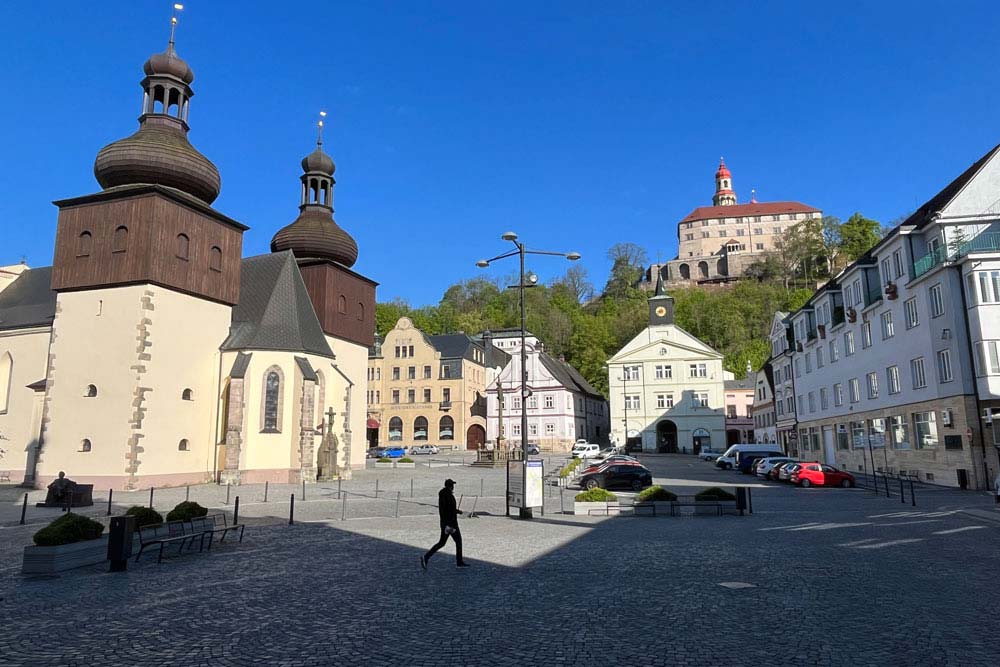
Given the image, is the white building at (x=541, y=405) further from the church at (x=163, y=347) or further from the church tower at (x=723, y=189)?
the church tower at (x=723, y=189)

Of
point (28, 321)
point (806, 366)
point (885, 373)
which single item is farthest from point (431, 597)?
point (806, 366)

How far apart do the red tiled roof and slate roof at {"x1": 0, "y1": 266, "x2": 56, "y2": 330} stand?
120m

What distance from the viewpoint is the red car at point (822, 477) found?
29844mm

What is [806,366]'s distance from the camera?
48125 millimetres

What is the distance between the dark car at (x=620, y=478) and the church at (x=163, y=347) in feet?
49.8

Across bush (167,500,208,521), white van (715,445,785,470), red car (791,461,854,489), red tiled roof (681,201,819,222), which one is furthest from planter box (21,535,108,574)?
red tiled roof (681,201,819,222)

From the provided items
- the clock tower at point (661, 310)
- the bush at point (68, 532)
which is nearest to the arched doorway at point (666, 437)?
the clock tower at point (661, 310)

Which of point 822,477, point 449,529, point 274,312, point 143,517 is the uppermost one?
point 274,312

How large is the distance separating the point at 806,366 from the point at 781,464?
1673 cm

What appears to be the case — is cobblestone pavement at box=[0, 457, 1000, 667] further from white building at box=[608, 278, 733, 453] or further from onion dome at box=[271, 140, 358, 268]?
white building at box=[608, 278, 733, 453]

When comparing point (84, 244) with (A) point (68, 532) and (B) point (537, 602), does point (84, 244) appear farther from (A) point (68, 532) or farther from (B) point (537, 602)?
(B) point (537, 602)

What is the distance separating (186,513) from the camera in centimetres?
1404

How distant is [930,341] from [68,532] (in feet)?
104

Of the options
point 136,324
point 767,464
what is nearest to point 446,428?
point 767,464
